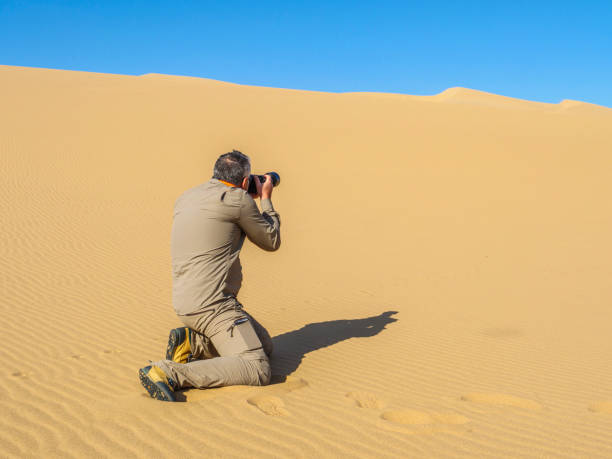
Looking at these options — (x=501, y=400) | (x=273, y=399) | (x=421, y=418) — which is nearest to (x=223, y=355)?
(x=273, y=399)

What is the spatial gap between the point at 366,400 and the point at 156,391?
56.7 inches

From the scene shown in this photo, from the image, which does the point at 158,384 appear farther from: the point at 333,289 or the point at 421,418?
the point at 333,289

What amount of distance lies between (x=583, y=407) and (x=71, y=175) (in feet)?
50.4

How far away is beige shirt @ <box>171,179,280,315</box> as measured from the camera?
3863 mm

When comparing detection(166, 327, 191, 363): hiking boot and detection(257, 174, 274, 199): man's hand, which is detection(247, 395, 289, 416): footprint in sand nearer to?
detection(166, 327, 191, 363): hiking boot

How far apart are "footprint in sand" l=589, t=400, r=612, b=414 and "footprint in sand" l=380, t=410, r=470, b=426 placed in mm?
1025

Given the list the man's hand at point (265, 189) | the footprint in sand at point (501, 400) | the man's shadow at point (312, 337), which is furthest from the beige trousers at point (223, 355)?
the footprint in sand at point (501, 400)

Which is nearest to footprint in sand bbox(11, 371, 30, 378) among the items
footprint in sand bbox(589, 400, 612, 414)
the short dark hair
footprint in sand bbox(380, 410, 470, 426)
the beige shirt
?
the beige shirt

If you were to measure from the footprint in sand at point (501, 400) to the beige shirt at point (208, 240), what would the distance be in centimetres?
193

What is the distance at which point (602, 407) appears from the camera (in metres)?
3.70

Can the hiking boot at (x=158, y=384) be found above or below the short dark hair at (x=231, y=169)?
below

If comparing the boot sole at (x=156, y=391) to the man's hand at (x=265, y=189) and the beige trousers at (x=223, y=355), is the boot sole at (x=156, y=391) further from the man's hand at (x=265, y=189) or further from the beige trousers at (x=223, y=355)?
the man's hand at (x=265, y=189)

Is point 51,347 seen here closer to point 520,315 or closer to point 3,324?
point 3,324

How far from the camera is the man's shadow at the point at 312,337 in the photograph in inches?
180
